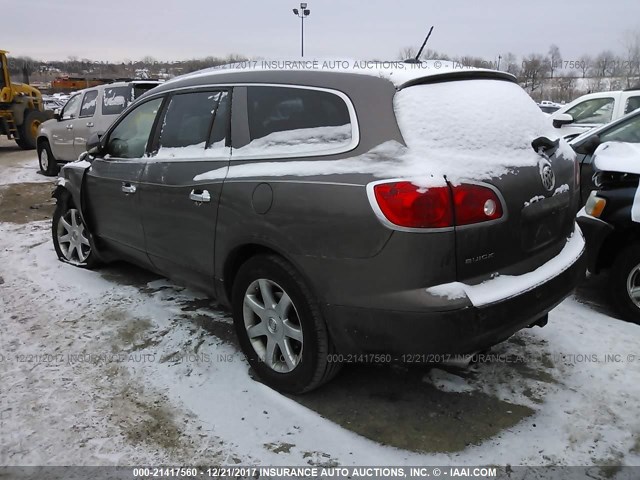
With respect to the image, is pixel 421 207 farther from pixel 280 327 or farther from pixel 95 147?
pixel 95 147

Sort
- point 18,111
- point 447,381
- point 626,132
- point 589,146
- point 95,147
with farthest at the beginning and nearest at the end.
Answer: point 18,111 → point 626,132 → point 589,146 → point 95,147 → point 447,381

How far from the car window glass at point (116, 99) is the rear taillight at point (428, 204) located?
8.64m

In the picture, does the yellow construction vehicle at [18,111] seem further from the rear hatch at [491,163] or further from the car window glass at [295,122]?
the rear hatch at [491,163]

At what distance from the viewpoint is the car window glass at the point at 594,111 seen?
346 inches

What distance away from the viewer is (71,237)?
507 centimetres

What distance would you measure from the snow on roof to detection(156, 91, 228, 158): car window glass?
0.25 meters

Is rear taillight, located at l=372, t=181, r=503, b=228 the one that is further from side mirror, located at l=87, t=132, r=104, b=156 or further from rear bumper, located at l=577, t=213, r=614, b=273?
side mirror, located at l=87, t=132, r=104, b=156

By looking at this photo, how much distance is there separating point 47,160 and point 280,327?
10.6 m

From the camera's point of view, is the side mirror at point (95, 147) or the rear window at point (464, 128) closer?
the rear window at point (464, 128)

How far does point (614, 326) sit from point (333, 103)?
2.70 metres

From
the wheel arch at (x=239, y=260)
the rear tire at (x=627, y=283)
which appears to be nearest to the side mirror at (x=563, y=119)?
the rear tire at (x=627, y=283)

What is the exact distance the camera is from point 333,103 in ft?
8.57

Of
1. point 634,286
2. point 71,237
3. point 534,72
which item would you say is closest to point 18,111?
point 71,237

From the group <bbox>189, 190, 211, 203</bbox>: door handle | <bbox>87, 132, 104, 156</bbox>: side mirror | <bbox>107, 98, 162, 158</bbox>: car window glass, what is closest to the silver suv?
<bbox>87, 132, 104, 156</bbox>: side mirror
